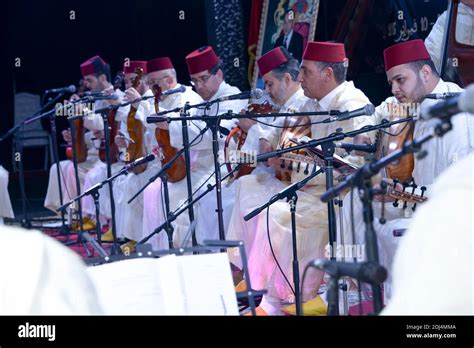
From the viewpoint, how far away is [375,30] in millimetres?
7211

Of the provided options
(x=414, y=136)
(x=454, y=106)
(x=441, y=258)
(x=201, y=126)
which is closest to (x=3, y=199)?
(x=201, y=126)

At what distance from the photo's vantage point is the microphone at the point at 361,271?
218 centimetres

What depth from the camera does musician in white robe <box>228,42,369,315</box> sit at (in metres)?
5.12

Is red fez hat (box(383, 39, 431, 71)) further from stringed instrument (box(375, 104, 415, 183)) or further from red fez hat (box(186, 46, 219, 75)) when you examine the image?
red fez hat (box(186, 46, 219, 75))

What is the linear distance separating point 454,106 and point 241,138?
3.73m

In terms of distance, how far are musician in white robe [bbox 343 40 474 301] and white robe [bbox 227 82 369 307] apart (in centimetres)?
19

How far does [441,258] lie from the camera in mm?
1690

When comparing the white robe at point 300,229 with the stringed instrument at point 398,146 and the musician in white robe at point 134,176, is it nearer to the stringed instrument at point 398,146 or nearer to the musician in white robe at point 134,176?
the stringed instrument at point 398,146

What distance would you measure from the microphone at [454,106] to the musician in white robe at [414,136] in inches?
89.4

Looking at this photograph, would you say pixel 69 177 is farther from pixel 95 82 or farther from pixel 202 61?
pixel 202 61

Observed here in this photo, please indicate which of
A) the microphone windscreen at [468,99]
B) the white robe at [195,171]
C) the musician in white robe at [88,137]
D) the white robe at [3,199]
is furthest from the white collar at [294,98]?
the microphone windscreen at [468,99]
